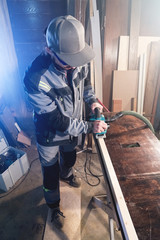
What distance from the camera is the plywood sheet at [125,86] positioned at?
2.32 meters

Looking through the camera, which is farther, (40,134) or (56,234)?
(56,234)

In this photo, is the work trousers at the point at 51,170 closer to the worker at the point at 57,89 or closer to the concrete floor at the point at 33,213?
the worker at the point at 57,89

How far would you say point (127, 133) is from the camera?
136 centimetres

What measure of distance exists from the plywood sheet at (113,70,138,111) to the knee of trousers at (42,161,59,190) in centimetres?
154

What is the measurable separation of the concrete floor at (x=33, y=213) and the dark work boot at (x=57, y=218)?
13 centimetres

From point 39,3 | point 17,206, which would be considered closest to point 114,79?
point 39,3

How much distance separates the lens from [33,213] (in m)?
1.70

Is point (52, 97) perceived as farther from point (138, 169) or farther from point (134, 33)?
point (134, 33)

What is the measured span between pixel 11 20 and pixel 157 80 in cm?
239

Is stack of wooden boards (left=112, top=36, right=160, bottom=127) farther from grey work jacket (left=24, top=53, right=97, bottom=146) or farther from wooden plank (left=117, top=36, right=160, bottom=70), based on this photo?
grey work jacket (left=24, top=53, right=97, bottom=146)

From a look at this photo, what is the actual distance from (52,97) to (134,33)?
5.72 feet

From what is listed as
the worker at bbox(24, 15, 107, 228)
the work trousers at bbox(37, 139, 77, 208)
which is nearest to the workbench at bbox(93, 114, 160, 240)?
the worker at bbox(24, 15, 107, 228)

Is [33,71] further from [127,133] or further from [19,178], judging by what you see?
[19,178]

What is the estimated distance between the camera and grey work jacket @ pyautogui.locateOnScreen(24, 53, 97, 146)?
1.03 metres
